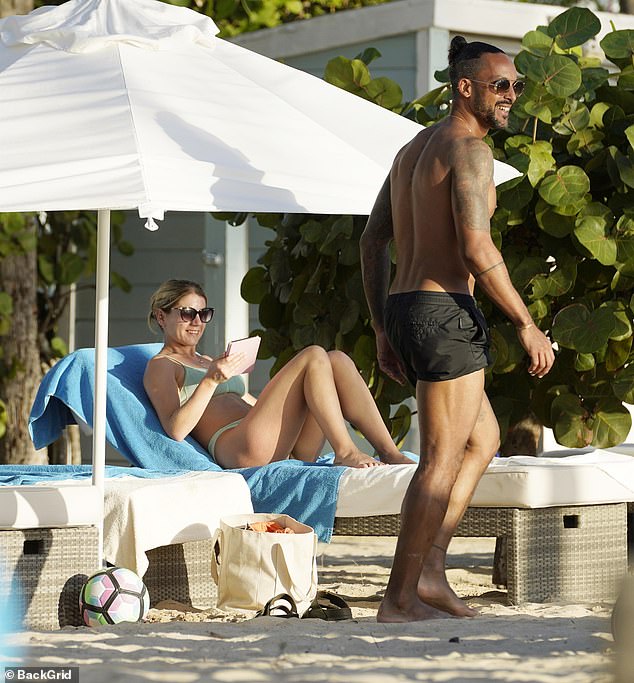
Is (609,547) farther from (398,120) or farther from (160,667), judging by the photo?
(160,667)

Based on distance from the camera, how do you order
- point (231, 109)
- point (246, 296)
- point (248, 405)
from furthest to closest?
point (246, 296)
point (248, 405)
point (231, 109)

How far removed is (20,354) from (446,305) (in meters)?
4.95

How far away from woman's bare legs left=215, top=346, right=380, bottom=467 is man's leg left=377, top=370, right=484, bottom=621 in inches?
45.2

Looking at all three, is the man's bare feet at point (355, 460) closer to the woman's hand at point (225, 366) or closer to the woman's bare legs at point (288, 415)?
the woman's bare legs at point (288, 415)

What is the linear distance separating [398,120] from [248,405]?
1349mm

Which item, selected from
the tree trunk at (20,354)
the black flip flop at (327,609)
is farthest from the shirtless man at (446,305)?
the tree trunk at (20,354)

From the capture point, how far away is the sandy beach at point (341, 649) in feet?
8.28

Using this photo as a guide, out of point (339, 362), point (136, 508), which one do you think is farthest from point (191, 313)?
point (136, 508)

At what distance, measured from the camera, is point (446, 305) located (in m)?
3.37

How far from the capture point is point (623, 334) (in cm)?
492

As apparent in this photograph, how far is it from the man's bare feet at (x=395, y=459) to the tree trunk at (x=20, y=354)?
148 inches

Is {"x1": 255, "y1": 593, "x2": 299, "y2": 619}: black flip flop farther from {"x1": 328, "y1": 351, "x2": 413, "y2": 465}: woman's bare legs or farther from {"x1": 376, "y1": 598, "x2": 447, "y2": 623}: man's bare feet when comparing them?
{"x1": 328, "y1": 351, "x2": 413, "y2": 465}: woman's bare legs

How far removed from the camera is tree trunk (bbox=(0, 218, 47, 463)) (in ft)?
25.5

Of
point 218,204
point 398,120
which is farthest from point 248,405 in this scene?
point 218,204
